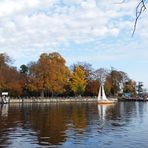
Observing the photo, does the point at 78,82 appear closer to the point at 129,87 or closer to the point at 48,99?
the point at 48,99

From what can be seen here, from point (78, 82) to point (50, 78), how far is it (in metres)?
14.2

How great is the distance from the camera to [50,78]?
14012 centimetres

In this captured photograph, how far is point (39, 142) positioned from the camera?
105ft

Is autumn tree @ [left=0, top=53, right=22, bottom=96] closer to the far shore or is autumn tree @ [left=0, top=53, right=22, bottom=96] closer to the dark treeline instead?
the dark treeline

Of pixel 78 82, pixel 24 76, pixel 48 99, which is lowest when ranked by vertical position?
pixel 48 99

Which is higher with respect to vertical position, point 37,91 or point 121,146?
point 37,91

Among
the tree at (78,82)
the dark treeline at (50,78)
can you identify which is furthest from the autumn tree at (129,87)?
the tree at (78,82)

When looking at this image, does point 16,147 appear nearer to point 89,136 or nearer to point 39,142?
point 39,142

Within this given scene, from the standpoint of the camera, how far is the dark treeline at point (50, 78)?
435 ft

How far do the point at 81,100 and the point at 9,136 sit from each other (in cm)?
11858

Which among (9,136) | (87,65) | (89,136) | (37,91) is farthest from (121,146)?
(87,65)

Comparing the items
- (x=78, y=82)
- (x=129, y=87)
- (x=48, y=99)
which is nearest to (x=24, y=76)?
(x=48, y=99)

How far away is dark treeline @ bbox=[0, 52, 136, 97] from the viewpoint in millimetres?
132625

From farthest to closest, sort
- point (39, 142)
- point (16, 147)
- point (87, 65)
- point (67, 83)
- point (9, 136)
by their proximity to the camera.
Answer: point (87, 65)
point (67, 83)
point (9, 136)
point (39, 142)
point (16, 147)
